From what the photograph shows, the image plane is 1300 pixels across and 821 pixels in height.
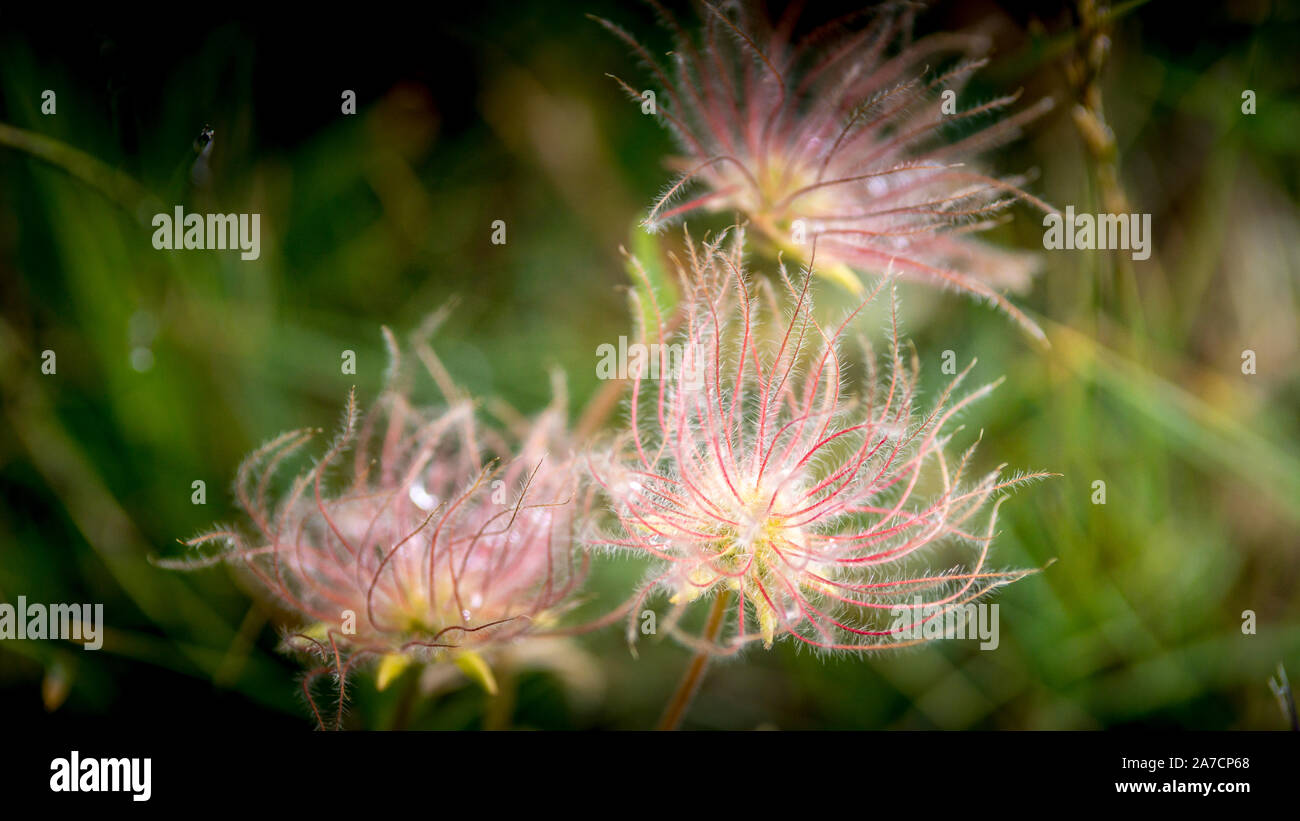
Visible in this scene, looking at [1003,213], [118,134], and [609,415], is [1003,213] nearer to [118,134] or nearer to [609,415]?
[609,415]

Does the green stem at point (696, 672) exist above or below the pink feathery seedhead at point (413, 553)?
below

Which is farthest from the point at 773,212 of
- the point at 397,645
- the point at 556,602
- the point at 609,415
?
the point at 397,645

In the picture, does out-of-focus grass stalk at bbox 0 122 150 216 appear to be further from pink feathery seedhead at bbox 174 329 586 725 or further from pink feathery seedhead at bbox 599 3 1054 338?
pink feathery seedhead at bbox 599 3 1054 338

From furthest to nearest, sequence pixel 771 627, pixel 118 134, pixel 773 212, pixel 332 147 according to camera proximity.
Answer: pixel 332 147 → pixel 118 134 → pixel 773 212 → pixel 771 627

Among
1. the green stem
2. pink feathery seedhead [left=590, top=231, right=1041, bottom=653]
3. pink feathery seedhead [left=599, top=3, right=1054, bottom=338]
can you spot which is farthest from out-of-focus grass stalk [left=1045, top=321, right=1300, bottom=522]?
the green stem

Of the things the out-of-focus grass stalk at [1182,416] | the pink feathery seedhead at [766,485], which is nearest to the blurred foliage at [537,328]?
the out-of-focus grass stalk at [1182,416]

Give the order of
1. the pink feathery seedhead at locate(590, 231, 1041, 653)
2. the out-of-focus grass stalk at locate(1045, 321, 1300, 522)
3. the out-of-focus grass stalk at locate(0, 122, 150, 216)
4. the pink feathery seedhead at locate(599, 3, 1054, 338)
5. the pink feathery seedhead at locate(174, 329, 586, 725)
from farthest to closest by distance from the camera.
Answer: the out-of-focus grass stalk at locate(1045, 321, 1300, 522) < the out-of-focus grass stalk at locate(0, 122, 150, 216) < the pink feathery seedhead at locate(599, 3, 1054, 338) < the pink feathery seedhead at locate(174, 329, 586, 725) < the pink feathery seedhead at locate(590, 231, 1041, 653)

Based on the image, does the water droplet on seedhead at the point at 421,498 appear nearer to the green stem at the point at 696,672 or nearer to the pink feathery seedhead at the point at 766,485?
the pink feathery seedhead at the point at 766,485
